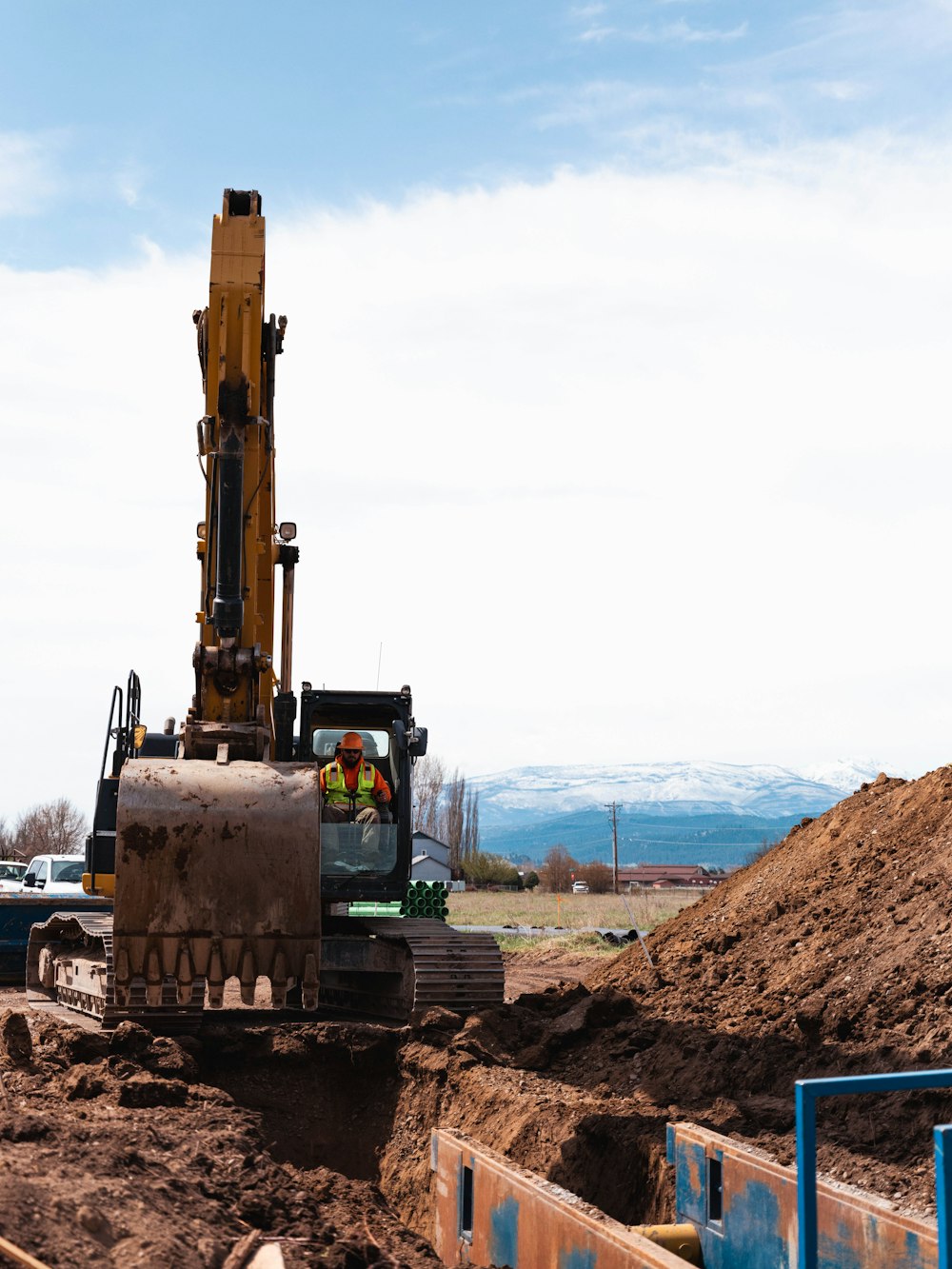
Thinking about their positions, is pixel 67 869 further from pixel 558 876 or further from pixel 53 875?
pixel 558 876

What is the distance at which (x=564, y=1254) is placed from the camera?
19.2ft

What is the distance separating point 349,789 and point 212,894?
286 centimetres

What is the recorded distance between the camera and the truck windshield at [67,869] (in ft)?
72.2

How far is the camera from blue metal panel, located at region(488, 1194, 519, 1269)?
20.8ft

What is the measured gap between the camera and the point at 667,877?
108812 millimetres

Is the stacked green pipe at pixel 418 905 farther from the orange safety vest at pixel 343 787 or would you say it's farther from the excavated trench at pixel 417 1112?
the excavated trench at pixel 417 1112

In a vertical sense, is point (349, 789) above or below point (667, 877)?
above

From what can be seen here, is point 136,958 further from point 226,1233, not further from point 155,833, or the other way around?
point 226,1233

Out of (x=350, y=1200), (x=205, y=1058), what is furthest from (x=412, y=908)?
(x=350, y=1200)

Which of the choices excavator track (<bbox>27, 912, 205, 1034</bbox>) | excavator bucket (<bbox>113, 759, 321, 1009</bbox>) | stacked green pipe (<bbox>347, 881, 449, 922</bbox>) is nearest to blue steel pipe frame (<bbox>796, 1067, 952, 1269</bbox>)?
excavator bucket (<bbox>113, 759, 321, 1009</bbox>)

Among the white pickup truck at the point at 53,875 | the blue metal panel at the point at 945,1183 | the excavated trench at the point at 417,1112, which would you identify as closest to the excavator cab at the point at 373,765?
the excavated trench at the point at 417,1112

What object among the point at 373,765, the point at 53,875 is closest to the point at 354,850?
the point at 373,765

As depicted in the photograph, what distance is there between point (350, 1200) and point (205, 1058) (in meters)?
2.73

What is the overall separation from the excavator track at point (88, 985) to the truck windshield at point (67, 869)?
8.17 metres
